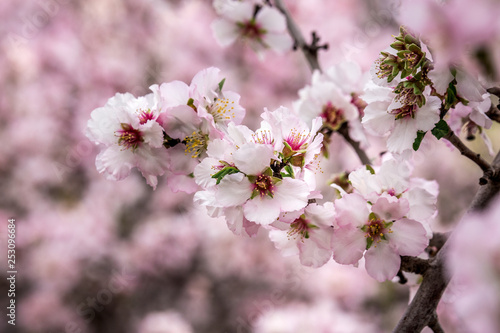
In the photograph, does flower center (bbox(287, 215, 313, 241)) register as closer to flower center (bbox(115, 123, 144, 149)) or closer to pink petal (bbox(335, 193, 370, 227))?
pink petal (bbox(335, 193, 370, 227))

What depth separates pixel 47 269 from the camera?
2248mm

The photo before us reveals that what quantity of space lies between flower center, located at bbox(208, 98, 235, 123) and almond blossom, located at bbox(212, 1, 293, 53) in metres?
0.52

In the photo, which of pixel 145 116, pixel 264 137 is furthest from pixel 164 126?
pixel 264 137

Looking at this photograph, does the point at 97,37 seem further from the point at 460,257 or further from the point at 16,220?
the point at 460,257

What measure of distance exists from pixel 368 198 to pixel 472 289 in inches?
11.7

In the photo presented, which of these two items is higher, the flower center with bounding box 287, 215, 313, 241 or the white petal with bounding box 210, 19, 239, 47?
the white petal with bounding box 210, 19, 239, 47

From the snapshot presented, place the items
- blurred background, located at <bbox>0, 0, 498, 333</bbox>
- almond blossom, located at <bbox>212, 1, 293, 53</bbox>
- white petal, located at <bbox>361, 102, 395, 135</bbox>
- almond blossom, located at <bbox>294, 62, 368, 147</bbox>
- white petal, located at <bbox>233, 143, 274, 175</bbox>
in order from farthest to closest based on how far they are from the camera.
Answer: blurred background, located at <bbox>0, 0, 498, 333</bbox> → almond blossom, located at <bbox>212, 1, 293, 53</bbox> → almond blossom, located at <bbox>294, 62, 368, 147</bbox> → white petal, located at <bbox>361, 102, 395, 135</bbox> → white petal, located at <bbox>233, 143, 274, 175</bbox>

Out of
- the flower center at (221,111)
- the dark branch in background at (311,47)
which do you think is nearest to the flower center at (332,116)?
the dark branch in background at (311,47)

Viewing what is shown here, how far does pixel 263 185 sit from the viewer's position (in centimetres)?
56

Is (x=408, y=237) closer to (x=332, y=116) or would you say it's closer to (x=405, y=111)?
(x=405, y=111)

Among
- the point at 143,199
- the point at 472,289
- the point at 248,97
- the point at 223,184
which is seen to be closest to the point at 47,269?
the point at 143,199

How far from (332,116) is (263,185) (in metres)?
0.36

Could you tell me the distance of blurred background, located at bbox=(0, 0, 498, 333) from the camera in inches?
89.2

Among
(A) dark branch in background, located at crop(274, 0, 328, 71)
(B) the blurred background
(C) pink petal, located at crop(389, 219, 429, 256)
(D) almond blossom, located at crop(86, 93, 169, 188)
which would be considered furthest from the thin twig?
(B) the blurred background
